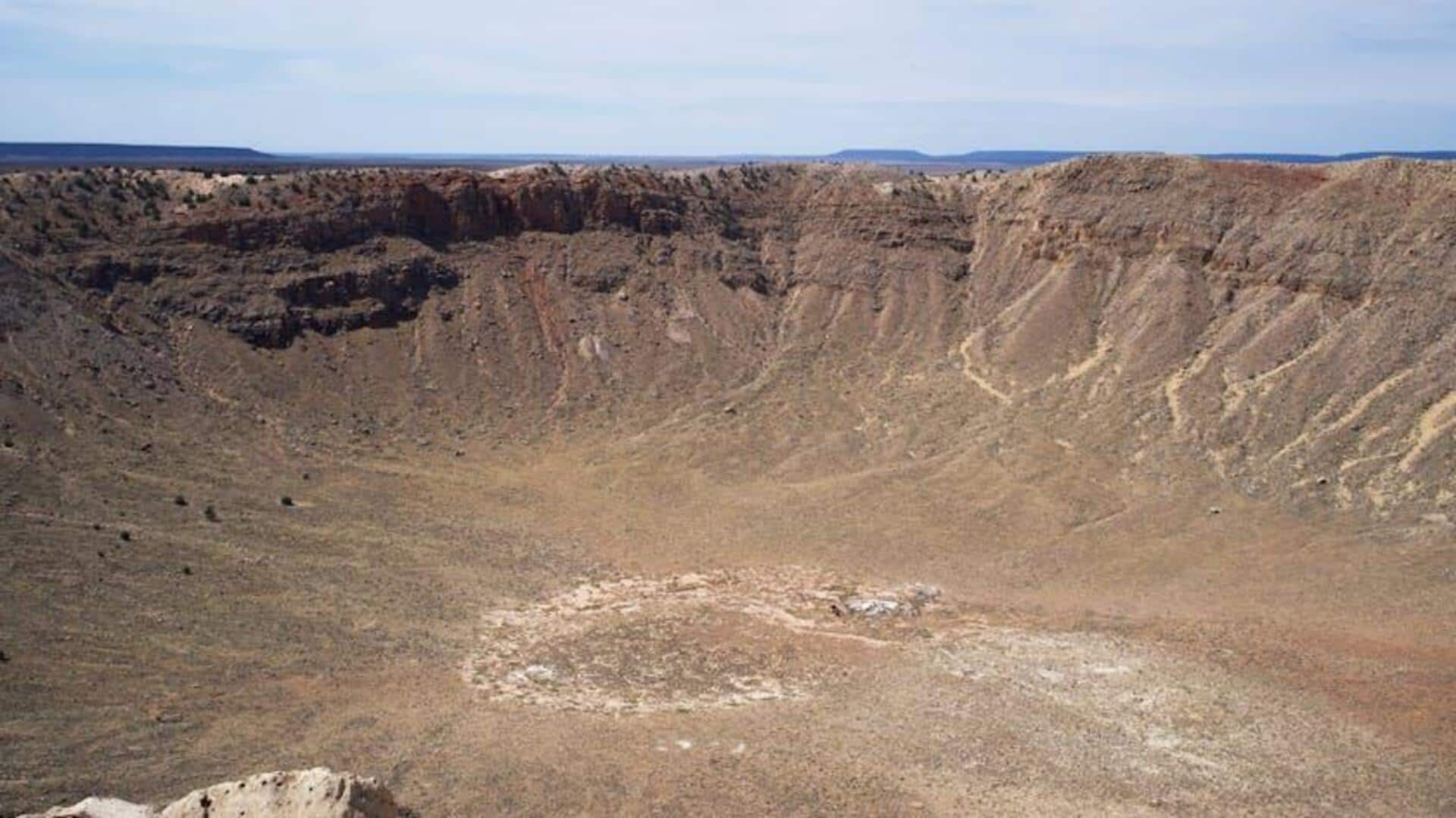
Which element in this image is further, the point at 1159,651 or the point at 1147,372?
the point at 1147,372

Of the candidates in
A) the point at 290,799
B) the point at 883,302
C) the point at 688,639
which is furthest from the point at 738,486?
the point at 290,799

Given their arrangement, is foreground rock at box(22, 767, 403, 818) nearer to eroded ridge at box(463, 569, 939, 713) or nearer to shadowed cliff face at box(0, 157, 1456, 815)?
shadowed cliff face at box(0, 157, 1456, 815)

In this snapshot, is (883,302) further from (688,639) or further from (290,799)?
(290,799)

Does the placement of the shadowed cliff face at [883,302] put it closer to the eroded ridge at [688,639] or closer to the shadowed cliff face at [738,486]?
the shadowed cliff face at [738,486]

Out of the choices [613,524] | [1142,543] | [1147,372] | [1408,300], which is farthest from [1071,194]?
[613,524]

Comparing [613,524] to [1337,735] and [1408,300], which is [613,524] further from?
[1408,300]

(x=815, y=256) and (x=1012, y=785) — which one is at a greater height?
(x=815, y=256)
